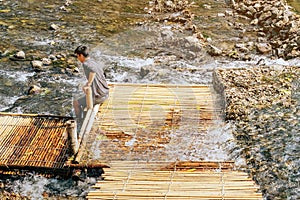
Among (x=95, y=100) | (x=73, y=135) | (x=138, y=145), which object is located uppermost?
(x=73, y=135)

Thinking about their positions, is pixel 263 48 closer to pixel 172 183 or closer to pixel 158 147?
pixel 158 147

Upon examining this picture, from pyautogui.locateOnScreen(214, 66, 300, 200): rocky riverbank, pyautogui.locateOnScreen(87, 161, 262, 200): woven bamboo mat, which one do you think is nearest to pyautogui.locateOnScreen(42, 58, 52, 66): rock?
pyautogui.locateOnScreen(214, 66, 300, 200): rocky riverbank

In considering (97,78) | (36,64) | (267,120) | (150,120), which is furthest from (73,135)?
(36,64)

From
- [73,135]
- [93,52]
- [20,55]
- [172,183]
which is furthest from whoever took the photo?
[93,52]

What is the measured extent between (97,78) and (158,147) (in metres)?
1.70

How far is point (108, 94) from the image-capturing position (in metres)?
8.16

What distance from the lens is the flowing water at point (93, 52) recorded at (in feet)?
24.7

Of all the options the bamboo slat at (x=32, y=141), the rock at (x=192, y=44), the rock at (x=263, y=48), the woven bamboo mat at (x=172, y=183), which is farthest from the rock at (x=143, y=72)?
the woven bamboo mat at (x=172, y=183)

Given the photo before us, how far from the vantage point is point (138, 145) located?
703 cm

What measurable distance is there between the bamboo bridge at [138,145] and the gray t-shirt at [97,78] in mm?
316

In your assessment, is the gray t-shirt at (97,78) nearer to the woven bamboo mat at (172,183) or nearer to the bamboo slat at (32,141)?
the bamboo slat at (32,141)

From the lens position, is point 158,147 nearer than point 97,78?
Yes

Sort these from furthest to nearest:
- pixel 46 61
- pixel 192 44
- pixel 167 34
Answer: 1. pixel 167 34
2. pixel 192 44
3. pixel 46 61

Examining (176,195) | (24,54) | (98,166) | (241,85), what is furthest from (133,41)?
(176,195)
